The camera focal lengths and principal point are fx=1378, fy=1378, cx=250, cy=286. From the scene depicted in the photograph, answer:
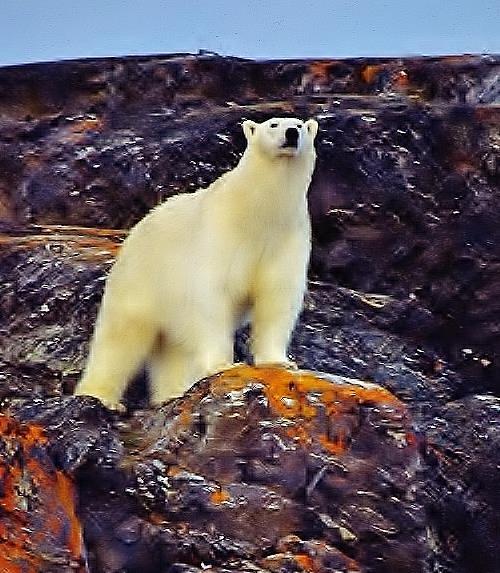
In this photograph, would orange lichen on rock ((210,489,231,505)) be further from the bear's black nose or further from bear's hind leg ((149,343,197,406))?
the bear's black nose

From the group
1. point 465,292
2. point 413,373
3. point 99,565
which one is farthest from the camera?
point 465,292

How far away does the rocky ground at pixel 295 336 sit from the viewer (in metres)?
8.18

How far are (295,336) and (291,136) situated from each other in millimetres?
3003

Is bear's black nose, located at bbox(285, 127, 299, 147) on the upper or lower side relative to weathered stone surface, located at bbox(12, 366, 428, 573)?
upper

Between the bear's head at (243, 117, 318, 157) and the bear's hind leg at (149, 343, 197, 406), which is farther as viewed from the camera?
the bear's hind leg at (149, 343, 197, 406)

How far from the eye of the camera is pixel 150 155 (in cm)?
1634

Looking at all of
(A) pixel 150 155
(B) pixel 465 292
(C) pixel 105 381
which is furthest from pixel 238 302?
(A) pixel 150 155

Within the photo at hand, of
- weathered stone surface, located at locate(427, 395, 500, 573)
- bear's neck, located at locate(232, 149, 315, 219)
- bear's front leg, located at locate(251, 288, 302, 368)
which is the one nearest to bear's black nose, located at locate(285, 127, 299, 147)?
bear's neck, located at locate(232, 149, 315, 219)

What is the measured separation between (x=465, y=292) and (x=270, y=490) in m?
6.34

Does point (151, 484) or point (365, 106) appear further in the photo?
point (365, 106)

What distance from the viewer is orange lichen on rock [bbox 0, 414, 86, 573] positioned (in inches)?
281

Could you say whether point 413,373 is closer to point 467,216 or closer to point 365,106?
point 467,216

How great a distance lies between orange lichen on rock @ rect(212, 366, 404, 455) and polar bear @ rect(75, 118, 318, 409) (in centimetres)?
63

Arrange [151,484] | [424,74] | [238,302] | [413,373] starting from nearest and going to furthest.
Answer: [151,484] → [238,302] → [413,373] → [424,74]
